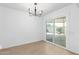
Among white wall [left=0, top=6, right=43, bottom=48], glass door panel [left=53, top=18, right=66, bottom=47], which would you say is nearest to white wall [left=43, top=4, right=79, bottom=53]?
glass door panel [left=53, top=18, right=66, bottom=47]

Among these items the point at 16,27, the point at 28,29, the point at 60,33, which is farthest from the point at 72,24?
the point at 16,27

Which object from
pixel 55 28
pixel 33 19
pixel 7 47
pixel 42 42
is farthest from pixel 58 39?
pixel 7 47

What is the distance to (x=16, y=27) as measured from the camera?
1.27m

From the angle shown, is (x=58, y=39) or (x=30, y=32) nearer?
(x=30, y=32)

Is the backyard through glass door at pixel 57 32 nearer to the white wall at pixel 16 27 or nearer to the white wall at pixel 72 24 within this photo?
the white wall at pixel 72 24

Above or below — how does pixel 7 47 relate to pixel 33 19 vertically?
below

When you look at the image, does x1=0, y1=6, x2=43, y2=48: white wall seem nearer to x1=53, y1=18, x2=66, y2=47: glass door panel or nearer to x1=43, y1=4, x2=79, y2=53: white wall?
x1=43, y1=4, x2=79, y2=53: white wall

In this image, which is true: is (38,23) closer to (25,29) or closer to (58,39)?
(25,29)

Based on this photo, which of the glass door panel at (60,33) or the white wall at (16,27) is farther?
the glass door panel at (60,33)

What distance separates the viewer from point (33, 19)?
1347 millimetres

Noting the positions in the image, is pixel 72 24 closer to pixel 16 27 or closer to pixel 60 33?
pixel 60 33

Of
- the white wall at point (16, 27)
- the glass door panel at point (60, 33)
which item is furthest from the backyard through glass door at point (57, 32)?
the white wall at point (16, 27)

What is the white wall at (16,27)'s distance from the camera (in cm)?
120

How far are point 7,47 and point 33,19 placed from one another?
0.68m
